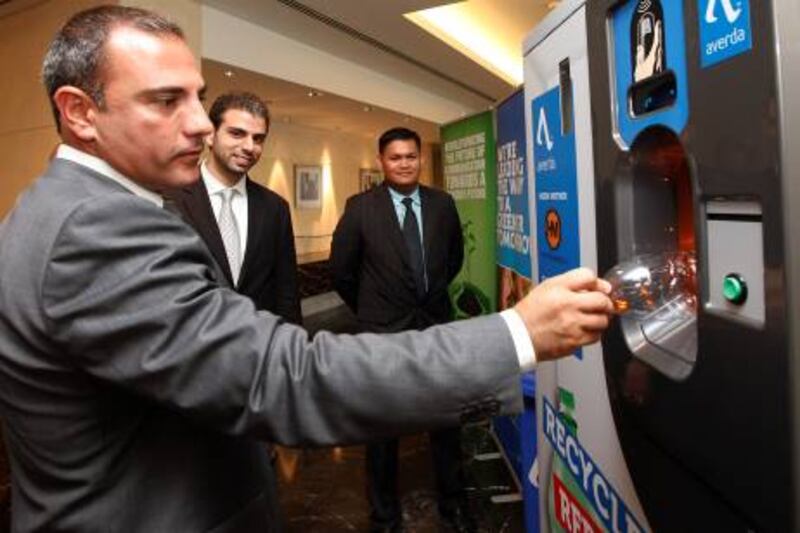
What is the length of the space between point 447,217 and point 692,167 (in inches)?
76.6

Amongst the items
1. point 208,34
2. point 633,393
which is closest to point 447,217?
point 633,393

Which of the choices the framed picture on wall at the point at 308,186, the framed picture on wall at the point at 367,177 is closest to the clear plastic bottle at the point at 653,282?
the framed picture on wall at the point at 308,186

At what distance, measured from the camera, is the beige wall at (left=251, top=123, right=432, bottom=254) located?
7.08m

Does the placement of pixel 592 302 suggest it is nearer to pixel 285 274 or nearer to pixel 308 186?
pixel 285 274

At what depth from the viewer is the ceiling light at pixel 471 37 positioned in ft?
15.9

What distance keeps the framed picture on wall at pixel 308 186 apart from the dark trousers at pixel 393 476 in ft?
18.4

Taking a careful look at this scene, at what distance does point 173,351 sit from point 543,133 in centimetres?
83

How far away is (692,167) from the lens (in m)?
0.58

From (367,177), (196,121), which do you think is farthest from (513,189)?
(367,177)

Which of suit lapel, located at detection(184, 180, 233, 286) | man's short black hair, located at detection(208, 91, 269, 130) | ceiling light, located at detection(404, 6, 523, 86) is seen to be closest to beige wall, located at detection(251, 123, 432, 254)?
ceiling light, located at detection(404, 6, 523, 86)

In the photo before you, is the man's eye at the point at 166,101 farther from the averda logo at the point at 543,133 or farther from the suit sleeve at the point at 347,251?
the suit sleeve at the point at 347,251

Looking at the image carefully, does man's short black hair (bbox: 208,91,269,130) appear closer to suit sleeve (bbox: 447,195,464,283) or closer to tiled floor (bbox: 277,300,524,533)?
suit sleeve (bbox: 447,195,464,283)

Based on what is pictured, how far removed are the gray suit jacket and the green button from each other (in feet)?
0.73

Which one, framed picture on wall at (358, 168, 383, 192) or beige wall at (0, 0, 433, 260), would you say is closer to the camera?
beige wall at (0, 0, 433, 260)
